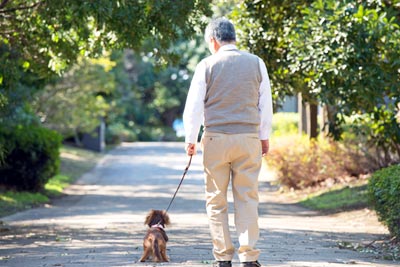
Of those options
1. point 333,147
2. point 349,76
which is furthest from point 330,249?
point 333,147

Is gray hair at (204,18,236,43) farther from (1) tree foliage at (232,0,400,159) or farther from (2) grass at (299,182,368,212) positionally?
(2) grass at (299,182,368,212)

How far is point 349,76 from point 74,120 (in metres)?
17.3

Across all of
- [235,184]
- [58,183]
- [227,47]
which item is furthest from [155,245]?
[58,183]

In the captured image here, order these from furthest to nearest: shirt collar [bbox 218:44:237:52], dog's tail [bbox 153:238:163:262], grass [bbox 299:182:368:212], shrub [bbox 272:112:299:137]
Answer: shrub [bbox 272:112:299:137] → grass [bbox 299:182:368:212] → dog's tail [bbox 153:238:163:262] → shirt collar [bbox 218:44:237:52]

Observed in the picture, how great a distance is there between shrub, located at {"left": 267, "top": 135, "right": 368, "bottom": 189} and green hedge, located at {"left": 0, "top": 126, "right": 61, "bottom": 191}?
5.71 meters

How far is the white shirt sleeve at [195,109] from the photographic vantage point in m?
7.46

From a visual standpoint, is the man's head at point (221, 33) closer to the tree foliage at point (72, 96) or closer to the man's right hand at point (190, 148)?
the man's right hand at point (190, 148)

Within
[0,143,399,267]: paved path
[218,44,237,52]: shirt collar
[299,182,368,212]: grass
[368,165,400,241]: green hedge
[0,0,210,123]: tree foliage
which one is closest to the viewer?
[218,44,237,52]: shirt collar

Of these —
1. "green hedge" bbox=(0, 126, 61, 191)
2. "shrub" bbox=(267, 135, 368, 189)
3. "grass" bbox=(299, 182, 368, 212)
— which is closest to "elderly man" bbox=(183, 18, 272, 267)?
"grass" bbox=(299, 182, 368, 212)

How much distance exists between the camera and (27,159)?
2092cm

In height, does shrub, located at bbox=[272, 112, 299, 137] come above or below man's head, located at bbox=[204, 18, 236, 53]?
below

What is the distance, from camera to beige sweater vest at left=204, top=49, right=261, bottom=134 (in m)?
7.55

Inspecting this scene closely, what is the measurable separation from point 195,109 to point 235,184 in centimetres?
75

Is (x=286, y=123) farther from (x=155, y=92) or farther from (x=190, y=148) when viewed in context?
(x=155, y=92)
